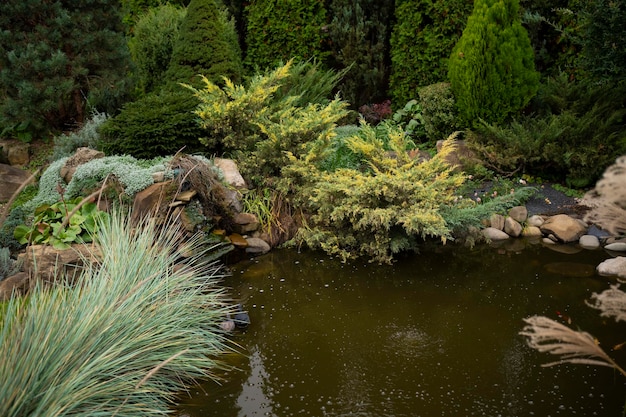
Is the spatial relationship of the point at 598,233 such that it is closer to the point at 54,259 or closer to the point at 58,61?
the point at 54,259

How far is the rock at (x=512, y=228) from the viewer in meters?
6.39

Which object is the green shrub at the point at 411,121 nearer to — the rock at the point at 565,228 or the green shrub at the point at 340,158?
the green shrub at the point at 340,158

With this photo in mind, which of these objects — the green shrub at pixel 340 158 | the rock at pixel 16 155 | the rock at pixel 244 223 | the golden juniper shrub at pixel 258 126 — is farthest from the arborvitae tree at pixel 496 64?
the rock at pixel 16 155

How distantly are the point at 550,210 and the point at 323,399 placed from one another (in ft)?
13.3

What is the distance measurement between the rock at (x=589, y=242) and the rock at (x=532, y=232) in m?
0.44

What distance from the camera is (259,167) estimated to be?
6508 mm

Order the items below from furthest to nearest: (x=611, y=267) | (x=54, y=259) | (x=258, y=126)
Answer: (x=258, y=126) → (x=611, y=267) → (x=54, y=259)

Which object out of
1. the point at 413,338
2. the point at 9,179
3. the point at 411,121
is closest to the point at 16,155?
the point at 9,179

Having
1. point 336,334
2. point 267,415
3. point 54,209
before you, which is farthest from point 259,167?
point 267,415

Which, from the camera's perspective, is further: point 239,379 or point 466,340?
point 466,340

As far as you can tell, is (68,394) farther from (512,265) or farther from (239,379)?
(512,265)

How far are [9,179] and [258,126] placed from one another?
10.1ft

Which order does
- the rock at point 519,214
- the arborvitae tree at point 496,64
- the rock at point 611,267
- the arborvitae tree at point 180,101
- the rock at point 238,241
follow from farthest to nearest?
the arborvitae tree at point 496,64, the arborvitae tree at point 180,101, the rock at point 519,214, the rock at point 238,241, the rock at point 611,267

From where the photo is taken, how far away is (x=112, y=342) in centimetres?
342
